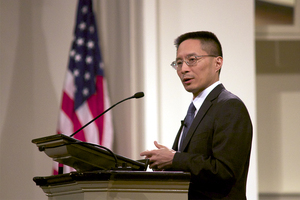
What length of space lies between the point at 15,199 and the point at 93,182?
327 centimetres

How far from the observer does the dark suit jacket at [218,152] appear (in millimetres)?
1838

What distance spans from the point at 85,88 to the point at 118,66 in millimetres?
451

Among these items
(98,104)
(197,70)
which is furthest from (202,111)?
(98,104)


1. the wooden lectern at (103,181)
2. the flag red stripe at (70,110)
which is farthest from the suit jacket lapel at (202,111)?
the flag red stripe at (70,110)

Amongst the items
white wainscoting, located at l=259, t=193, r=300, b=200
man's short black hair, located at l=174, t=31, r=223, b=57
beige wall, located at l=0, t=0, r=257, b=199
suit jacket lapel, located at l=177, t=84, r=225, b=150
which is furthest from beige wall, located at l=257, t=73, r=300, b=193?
suit jacket lapel, located at l=177, t=84, r=225, b=150

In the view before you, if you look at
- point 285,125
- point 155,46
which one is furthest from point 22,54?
point 285,125

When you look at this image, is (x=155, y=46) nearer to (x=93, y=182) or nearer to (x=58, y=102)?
(x=58, y=102)

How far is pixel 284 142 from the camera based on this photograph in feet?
15.3

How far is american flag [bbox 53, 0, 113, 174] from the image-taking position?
4.19 metres

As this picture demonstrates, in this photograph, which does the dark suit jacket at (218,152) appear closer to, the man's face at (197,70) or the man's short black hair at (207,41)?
the man's face at (197,70)

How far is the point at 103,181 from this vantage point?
1.48 meters

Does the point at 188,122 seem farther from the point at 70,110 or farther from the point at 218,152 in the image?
the point at 70,110

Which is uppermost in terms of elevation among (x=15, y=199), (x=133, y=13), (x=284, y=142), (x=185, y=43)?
(x=133, y=13)

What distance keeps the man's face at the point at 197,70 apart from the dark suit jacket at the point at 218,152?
26cm
